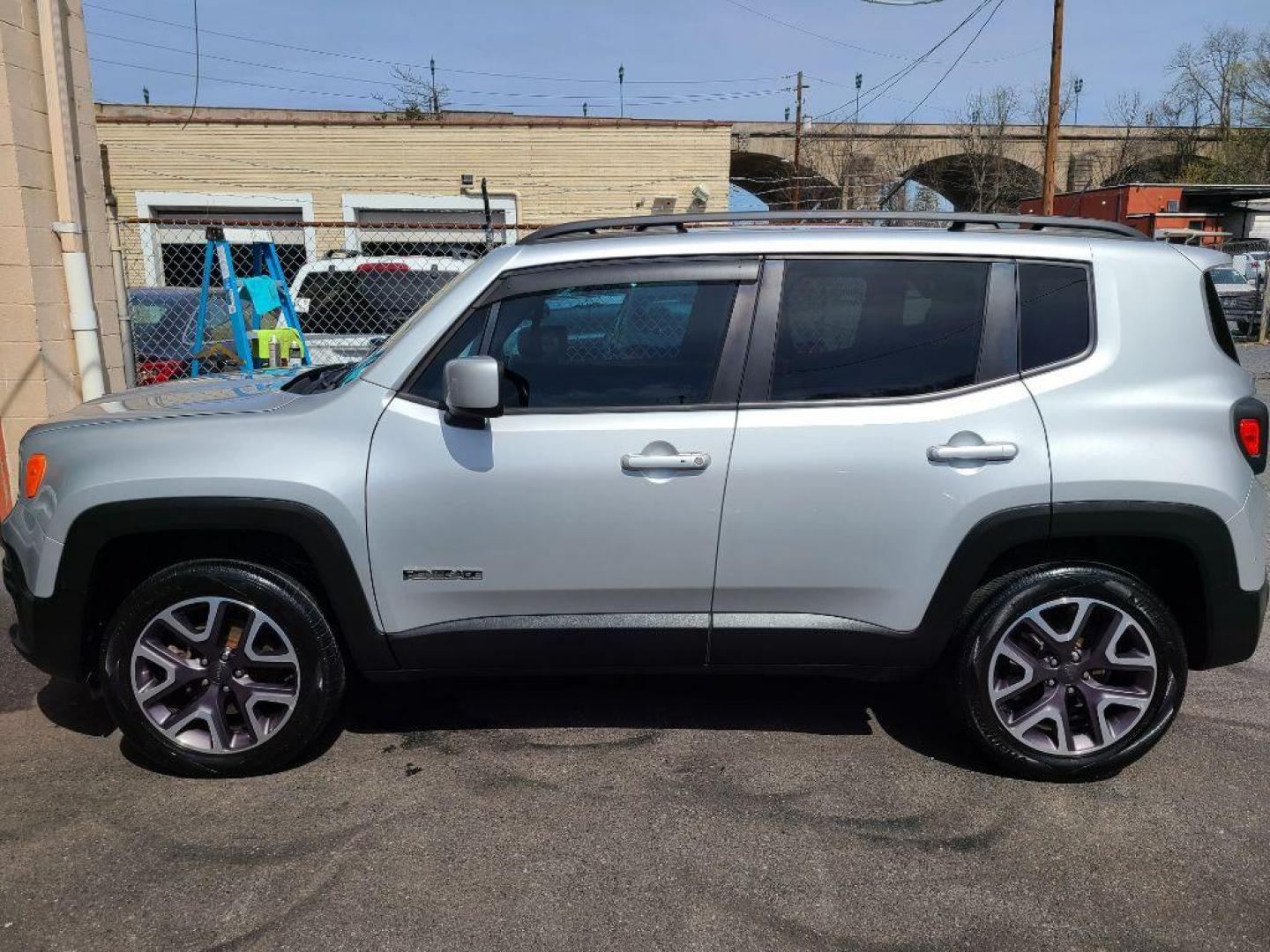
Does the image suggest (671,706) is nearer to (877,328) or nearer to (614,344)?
(614,344)

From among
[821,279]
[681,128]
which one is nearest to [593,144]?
[681,128]

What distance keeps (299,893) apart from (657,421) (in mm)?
1748

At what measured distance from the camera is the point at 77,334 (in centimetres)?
671

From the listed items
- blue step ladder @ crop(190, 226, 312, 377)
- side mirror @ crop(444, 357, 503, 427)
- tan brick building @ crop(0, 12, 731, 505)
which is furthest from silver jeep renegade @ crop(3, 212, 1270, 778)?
tan brick building @ crop(0, 12, 731, 505)

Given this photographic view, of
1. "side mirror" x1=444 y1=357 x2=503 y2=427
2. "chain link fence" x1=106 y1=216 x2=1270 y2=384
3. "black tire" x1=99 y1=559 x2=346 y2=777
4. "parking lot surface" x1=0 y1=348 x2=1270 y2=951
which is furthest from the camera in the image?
"chain link fence" x1=106 y1=216 x2=1270 y2=384

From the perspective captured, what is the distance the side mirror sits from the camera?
3027 mm

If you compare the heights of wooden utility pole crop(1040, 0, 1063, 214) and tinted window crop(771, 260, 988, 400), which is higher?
wooden utility pole crop(1040, 0, 1063, 214)

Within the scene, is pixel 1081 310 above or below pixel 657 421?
above

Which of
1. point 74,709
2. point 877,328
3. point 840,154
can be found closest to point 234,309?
point 74,709

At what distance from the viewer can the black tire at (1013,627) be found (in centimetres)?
323

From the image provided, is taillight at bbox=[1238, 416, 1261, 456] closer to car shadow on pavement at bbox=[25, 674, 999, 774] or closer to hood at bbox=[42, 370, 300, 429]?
car shadow on pavement at bbox=[25, 674, 999, 774]

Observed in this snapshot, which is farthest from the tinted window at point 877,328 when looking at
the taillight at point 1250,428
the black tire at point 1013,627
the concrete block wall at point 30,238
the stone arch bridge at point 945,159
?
the stone arch bridge at point 945,159

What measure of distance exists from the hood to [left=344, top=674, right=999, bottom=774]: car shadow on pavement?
3.96 feet

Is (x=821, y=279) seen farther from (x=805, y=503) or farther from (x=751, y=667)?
(x=751, y=667)
